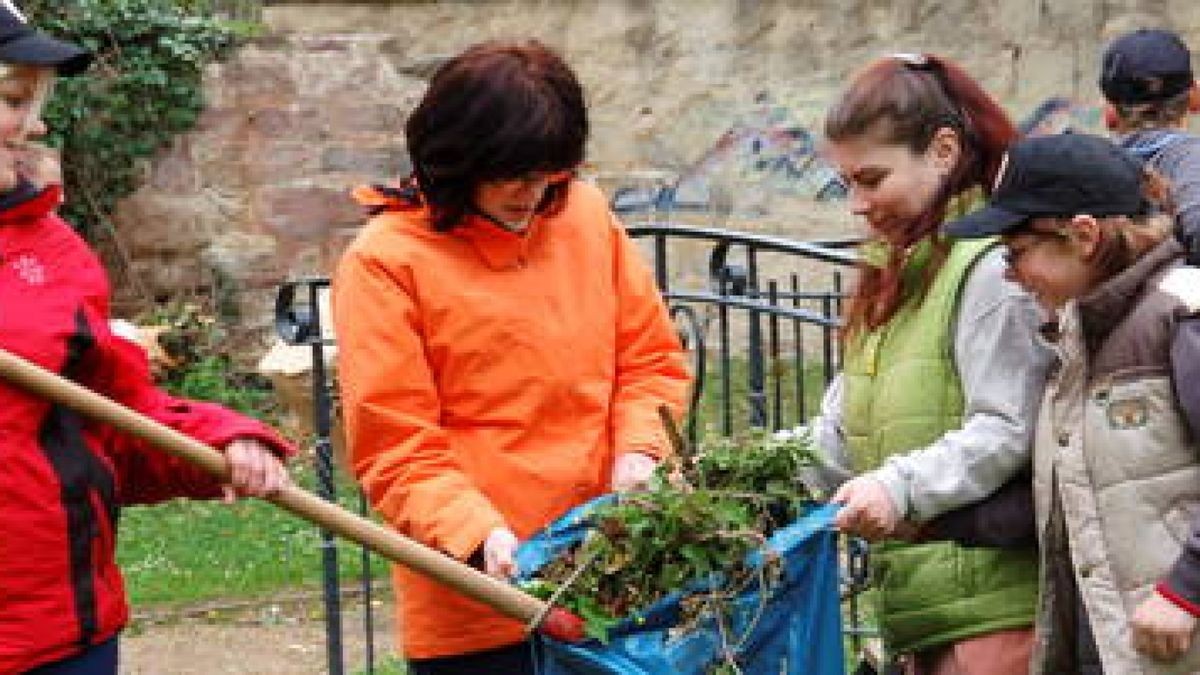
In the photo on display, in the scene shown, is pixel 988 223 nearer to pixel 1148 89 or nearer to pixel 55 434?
pixel 55 434

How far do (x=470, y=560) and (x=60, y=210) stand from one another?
751cm

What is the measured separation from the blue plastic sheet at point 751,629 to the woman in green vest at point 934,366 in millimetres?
95

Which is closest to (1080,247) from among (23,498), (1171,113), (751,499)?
(751,499)

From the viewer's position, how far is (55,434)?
3.09m

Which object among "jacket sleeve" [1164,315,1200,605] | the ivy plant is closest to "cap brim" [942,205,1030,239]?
"jacket sleeve" [1164,315,1200,605]

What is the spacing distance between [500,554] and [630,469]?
337mm

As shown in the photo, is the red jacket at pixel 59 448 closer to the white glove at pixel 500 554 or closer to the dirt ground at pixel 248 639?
the white glove at pixel 500 554

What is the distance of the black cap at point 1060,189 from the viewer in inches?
116

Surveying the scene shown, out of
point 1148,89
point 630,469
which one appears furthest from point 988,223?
point 1148,89

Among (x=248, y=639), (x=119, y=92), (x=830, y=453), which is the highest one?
(x=830, y=453)

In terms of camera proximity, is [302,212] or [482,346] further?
[302,212]

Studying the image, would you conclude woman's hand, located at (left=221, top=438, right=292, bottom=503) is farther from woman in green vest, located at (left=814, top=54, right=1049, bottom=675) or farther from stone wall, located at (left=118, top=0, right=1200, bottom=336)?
stone wall, located at (left=118, top=0, right=1200, bottom=336)

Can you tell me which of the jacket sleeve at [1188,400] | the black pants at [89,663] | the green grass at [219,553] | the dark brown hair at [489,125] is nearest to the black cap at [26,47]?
the dark brown hair at [489,125]

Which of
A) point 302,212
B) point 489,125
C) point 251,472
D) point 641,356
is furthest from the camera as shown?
point 302,212
